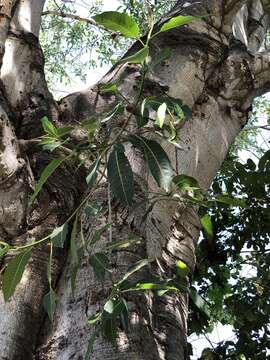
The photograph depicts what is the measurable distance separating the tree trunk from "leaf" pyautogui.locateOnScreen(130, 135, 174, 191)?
0.71 ft

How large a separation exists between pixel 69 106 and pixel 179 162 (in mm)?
359

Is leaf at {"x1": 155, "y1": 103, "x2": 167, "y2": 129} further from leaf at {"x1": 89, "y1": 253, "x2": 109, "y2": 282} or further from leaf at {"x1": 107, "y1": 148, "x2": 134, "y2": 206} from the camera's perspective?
leaf at {"x1": 89, "y1": 253, "x2": 109, "y2": 282}

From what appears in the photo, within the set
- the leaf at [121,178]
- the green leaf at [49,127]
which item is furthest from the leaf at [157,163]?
the green leaf at [49,127]

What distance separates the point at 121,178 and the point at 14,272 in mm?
236

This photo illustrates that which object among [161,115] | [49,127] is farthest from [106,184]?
[161,115]

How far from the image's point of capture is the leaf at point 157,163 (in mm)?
991

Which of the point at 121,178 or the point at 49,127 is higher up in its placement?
the point at 49,127

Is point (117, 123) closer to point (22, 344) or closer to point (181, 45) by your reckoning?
point (181, 45)

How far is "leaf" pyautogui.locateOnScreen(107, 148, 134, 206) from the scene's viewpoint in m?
0.98

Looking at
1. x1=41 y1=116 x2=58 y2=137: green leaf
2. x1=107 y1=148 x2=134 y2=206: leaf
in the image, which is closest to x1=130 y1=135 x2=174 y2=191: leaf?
x1=107 y1=148 x2=134 y2=206: leaf

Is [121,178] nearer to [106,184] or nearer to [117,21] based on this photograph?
[117,21]

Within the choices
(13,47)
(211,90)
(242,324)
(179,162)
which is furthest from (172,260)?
(242,324)

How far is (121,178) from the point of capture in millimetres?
987

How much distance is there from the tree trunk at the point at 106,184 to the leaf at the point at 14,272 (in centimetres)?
21
